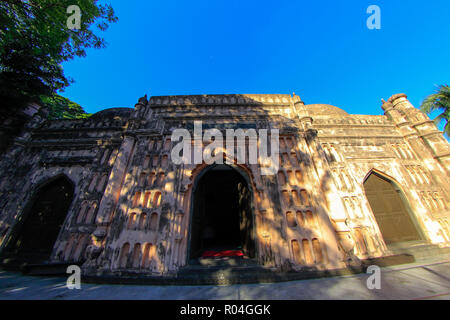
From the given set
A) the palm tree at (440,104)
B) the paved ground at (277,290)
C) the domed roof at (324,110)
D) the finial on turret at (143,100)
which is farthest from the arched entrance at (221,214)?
the palm tree at (440,104)

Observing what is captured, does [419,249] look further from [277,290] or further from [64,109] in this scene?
[64,109]

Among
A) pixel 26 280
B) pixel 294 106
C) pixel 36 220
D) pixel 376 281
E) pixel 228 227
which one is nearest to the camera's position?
pixel 376 281

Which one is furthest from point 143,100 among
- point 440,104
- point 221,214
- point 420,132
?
point 440,104

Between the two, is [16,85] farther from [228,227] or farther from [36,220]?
[228,227]

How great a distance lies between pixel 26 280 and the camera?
165 inches

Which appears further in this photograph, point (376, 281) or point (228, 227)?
point (228, 227)

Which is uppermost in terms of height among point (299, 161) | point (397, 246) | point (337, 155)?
point (337, 155)

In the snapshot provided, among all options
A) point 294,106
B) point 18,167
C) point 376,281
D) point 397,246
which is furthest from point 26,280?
point 397,246

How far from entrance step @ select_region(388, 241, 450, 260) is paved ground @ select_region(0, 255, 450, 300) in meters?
1.39

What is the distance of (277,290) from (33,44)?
14.1m

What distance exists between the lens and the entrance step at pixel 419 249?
525cm

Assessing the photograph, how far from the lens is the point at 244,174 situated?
577cm
